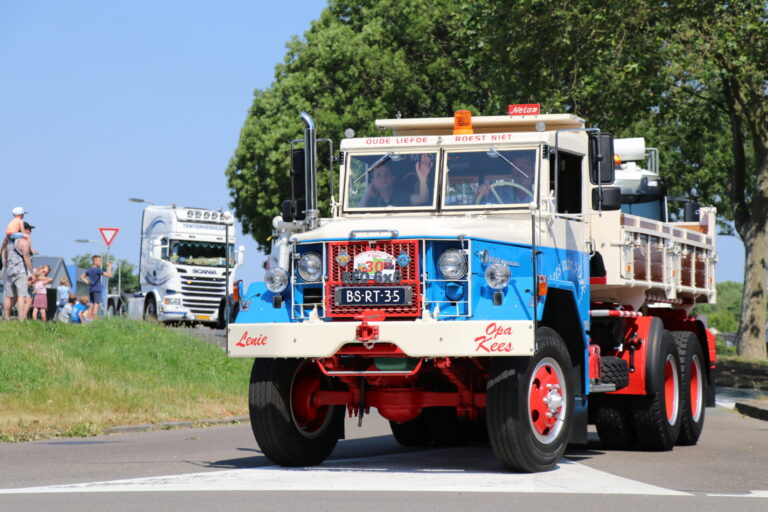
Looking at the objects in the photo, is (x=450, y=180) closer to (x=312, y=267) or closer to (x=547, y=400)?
(x=312, y=267)

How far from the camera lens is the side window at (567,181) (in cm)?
1266

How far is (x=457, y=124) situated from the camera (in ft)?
42.9

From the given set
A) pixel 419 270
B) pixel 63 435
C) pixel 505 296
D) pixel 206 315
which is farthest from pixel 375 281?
pixel 206 315

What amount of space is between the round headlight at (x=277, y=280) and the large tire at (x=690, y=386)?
17.1 feet

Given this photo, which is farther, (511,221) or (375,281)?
(511,221)

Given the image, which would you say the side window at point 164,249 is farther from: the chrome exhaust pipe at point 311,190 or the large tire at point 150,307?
the chrome exhaust pipe at point 311,190

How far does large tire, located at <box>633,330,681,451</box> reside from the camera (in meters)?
13.7

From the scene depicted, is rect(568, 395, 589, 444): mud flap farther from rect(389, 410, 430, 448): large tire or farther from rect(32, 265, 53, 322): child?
rect(32, 265, 53, 322): child

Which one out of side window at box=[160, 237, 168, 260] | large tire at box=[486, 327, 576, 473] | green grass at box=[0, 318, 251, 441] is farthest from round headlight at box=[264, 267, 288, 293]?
side window at box=[160, 237, 168, 260]

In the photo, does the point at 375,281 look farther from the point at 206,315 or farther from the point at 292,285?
the point at 206,315

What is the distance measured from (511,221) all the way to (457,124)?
1.40 meters

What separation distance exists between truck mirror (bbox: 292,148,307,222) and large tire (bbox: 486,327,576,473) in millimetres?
2767

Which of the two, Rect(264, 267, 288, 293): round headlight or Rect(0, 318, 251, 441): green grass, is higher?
Rect(264, 267, 288, 293): round headlight

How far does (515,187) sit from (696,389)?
4.32m
